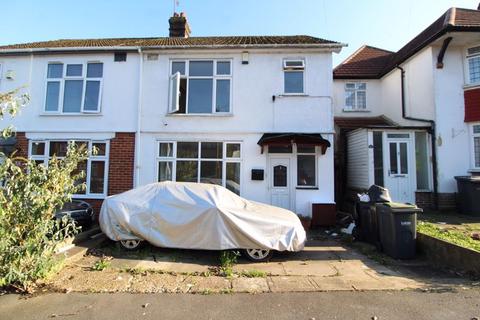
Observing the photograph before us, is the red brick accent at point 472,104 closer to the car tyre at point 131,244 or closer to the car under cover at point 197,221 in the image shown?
the car under cover at point 197,221

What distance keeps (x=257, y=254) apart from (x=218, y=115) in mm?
5433

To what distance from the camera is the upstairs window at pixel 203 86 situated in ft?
34.3

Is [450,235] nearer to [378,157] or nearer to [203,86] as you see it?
[378,157]

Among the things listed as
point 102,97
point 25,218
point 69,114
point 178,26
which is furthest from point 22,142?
point 178,26

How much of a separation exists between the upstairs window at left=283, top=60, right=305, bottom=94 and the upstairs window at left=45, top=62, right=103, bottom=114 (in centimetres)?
634

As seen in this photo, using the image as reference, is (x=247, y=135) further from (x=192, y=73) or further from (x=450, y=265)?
(x=450, y=265)

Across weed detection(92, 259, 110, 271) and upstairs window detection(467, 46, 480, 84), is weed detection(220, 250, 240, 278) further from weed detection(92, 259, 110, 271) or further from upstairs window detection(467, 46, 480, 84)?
upstairs window detection(467, 46, 480, 84)

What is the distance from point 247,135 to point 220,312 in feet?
22.4

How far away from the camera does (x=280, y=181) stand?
1010cm

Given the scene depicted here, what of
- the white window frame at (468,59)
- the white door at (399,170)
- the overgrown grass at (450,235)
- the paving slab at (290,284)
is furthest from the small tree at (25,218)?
the white window frame at (468,59)

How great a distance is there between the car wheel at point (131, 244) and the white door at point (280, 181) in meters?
4.72

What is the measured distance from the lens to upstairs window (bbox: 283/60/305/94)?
1036cm

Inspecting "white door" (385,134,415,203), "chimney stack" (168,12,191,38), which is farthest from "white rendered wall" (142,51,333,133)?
"chimney stack" (168,12,191,38)

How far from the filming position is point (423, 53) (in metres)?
11.8
